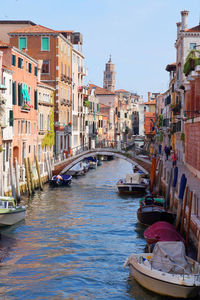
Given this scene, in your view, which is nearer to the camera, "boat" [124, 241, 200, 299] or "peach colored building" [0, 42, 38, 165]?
"boat" [124, 241, 200, 299]

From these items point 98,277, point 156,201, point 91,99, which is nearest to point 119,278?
point 98,277

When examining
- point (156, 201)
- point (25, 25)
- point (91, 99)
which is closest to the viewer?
point (156, 201)

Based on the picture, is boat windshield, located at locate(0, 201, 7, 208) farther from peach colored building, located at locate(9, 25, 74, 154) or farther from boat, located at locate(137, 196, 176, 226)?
peach colored building, located at locate(9, 25, 74, 154)

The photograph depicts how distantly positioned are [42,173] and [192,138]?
485 inches

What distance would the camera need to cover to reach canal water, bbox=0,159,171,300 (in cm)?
1553

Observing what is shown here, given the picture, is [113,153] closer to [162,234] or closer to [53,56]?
[53,56]

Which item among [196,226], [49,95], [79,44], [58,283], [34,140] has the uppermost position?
[79,44]

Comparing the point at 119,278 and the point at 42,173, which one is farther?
the point at 42,173

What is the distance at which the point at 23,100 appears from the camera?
34.8 metres

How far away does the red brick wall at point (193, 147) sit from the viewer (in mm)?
29078

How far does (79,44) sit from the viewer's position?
61562mm

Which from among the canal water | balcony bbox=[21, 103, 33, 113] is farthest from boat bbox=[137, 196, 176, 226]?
balcony bbox=[21, 103, 33, 113]

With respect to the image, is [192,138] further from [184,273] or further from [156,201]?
[184,273]

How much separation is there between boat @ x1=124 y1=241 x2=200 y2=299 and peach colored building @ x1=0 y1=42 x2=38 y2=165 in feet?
61.3
